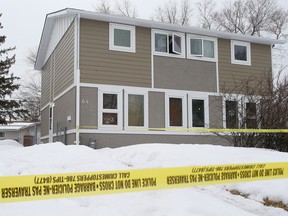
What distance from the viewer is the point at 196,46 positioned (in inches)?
669

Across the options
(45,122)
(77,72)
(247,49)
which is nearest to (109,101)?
(77,72)

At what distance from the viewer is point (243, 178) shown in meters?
6.31

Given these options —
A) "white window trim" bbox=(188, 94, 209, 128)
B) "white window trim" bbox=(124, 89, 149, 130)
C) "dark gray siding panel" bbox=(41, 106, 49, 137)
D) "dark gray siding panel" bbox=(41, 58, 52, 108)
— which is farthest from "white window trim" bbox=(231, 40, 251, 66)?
"dark gray siding panel" bbox=(41, 106, 49, 137)

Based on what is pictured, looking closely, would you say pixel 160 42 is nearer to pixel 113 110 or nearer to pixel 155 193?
pixel 113 110

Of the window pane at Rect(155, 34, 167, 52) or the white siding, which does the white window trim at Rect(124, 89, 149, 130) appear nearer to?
the window pane at Rect(155, 34, 167, 52)

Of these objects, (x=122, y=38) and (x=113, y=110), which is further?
(x=122, y=38)

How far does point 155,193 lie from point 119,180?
1534 mm

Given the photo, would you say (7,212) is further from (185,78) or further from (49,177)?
(185,78)

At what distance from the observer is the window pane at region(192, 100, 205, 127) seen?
16.5 meters

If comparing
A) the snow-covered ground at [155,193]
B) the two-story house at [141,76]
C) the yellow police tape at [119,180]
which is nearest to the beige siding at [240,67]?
the two-story house at [141,76]

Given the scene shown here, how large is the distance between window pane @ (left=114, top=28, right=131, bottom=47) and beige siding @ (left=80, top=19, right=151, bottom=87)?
0.37 m

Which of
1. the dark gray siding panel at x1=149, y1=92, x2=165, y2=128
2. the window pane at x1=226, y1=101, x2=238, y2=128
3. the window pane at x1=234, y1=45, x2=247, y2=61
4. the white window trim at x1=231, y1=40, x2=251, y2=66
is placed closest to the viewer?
the window pane at x1=226, y1=101, x2=238, y2=128

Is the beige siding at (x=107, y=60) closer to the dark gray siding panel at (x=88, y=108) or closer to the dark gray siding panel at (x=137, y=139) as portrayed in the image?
the dark gray siding panel at (x=88, y=108)

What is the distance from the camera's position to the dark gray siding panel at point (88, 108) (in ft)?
46.5
